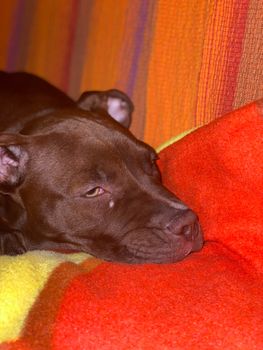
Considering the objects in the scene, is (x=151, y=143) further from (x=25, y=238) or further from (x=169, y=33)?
(x=25, y=238)

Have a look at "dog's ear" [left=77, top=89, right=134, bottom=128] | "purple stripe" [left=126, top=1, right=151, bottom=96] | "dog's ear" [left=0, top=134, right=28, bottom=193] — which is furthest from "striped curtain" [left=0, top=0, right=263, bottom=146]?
"dog's ear" [left=0, top=134, right=28, bottom=193]

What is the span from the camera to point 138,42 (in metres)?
3.31

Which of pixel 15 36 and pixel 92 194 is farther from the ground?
pixel 15 36

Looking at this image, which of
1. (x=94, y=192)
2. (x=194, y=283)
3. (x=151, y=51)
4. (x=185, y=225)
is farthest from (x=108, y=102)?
(x=194, y=283)

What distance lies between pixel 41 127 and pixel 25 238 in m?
0.50

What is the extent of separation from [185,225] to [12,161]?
86 centimetres

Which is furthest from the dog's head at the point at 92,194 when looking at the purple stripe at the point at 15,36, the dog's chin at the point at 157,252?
the purple stripe at the point at 15,36

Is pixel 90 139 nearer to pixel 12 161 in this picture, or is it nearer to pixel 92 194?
pixel 92 194

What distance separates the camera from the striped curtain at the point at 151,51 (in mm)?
2686

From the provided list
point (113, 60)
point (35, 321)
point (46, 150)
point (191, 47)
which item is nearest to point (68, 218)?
point (46, 150)

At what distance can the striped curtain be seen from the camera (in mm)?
2686

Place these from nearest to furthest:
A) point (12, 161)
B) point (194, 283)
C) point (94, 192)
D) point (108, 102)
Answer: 1. point (194, 283)
2. point (94, 192)
3. point (12, 161)
4. point (108, 102)

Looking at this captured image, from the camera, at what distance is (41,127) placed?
9.04ft

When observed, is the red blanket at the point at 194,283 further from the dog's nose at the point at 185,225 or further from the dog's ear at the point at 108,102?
the dog's ear at the point at 108,102
